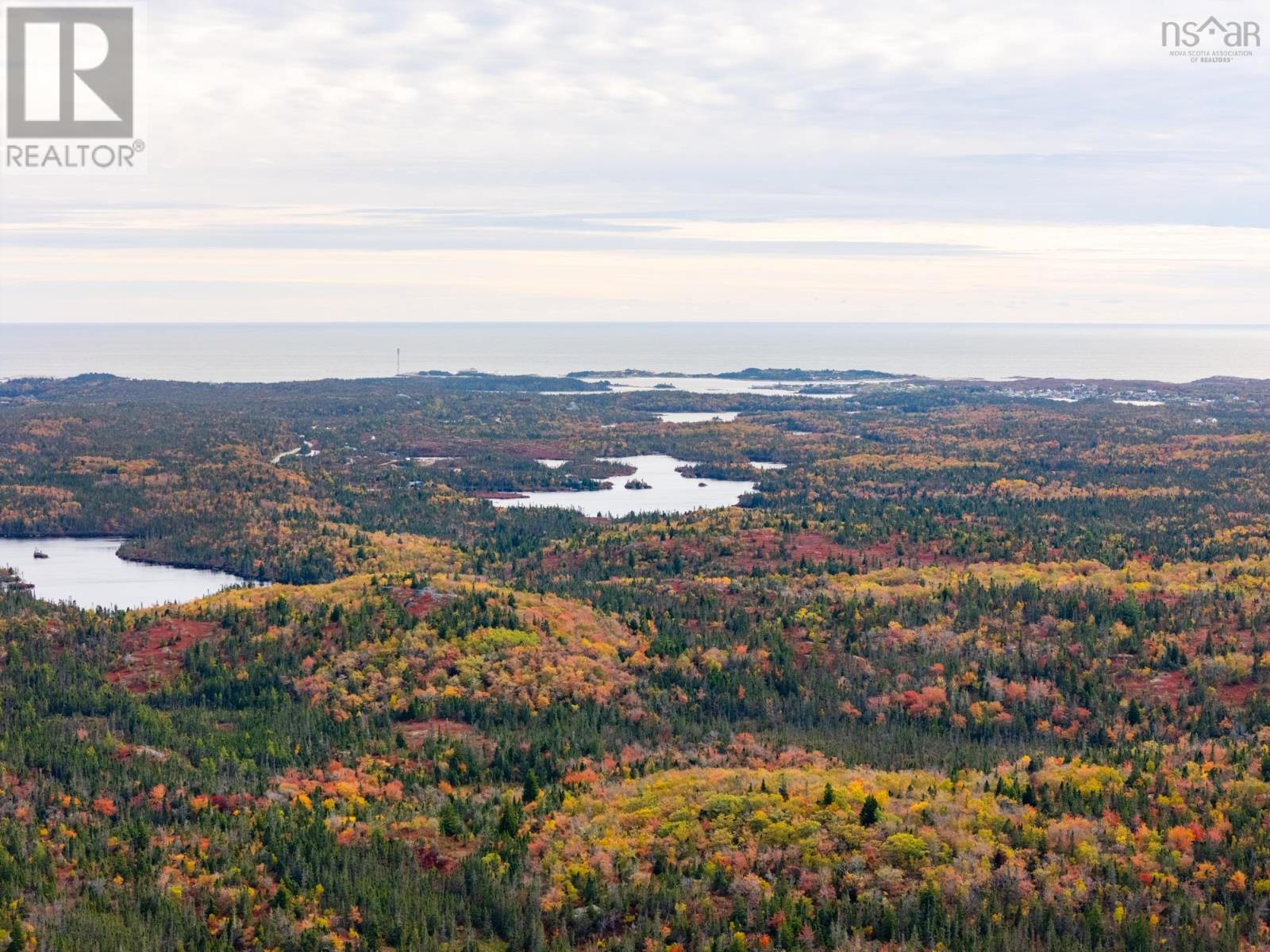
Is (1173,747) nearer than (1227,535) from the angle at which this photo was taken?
Yes

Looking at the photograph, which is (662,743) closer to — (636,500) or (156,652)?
(156,652)

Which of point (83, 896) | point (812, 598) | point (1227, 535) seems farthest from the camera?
point (1227, 535)

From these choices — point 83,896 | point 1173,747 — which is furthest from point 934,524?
point 83,896

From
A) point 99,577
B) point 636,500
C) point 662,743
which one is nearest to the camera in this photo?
point 662,743

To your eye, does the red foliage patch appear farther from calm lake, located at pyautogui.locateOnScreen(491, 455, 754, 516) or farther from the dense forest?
calm lake, located at pyautogui.locateOnScreen(491, 455, 754, 516)

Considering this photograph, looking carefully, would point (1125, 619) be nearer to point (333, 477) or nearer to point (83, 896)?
point (83, 896)

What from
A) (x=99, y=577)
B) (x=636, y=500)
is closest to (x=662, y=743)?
(x=99, y=577)

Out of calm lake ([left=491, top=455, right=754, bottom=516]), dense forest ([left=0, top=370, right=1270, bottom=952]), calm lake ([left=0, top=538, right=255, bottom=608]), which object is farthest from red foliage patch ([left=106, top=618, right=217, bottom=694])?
calm lake ([left=491, top=455, right=754, bottom=516])
